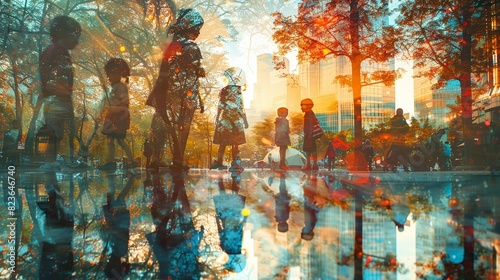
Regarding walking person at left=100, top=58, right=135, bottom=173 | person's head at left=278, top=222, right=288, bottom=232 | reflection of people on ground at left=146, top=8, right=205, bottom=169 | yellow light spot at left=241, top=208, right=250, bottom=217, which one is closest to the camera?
person's head at left=278, top=222, right=288, bottom=232

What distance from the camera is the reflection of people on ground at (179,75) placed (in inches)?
359

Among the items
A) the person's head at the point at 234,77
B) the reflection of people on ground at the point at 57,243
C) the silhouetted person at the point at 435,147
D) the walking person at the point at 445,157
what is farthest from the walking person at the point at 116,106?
the walking person at the point at 445,157

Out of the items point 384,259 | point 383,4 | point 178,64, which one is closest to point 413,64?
point 383,4

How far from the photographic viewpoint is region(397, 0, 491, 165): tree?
41.1 feet

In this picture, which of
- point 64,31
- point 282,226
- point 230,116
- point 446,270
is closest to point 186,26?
point 230,116

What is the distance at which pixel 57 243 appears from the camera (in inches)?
88.8

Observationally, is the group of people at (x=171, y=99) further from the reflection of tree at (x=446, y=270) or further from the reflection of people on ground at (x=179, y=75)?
the reflection of tree at (x=446, y=270)

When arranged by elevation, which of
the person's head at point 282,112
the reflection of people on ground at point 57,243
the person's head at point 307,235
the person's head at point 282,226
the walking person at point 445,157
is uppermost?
the person's head at point 282,112

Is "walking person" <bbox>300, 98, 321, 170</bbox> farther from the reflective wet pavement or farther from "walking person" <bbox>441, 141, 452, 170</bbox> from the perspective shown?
the reflective wet pavement

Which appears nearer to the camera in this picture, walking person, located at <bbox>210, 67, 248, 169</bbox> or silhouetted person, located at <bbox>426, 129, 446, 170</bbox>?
walking person, located at <bbox>210, 67, 248, 169</bbox>

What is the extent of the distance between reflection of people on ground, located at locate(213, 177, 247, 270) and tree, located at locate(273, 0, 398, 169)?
956 centimetres

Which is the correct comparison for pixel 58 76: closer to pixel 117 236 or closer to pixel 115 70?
pixel 115 70

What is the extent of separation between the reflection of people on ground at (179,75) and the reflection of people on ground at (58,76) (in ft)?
9.13

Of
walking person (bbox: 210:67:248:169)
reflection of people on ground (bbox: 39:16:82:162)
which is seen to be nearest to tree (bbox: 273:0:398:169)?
walking person (bbox: 210:67:248:169)
